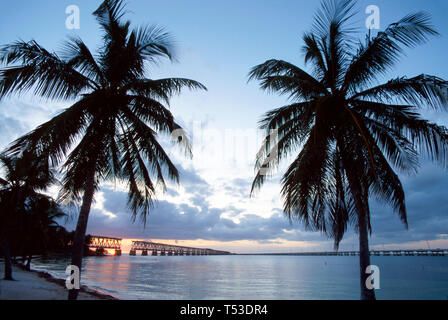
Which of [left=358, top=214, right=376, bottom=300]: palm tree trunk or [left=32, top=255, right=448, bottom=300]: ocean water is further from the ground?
[left=358, top=214, right=376, bottom=300]: palm tree trunk

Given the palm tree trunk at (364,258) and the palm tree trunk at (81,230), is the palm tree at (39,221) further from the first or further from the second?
the palm tree trunk at (364,258)

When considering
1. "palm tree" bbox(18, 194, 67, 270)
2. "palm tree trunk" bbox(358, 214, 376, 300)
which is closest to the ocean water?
"palm tree" bbox(18, 194, 67, 270)

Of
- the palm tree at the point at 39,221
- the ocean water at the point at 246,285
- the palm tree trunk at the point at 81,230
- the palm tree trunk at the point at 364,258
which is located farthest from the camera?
the ocean water at the point at 246,285

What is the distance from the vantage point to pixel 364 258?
7289 millimetres

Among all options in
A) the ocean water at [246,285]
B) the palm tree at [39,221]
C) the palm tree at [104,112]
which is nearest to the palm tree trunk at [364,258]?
the palm tree at [104,112]

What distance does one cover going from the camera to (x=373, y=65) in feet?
25.8

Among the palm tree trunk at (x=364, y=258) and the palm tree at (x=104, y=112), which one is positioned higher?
the palm tree at (x=104, y=112)

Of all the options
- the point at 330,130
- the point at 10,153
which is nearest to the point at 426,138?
the point at 330,130

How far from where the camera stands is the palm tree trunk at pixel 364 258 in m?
7.07

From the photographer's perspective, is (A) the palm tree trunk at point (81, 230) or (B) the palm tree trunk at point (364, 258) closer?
(B) the palm tree trunk at point (364, 258)

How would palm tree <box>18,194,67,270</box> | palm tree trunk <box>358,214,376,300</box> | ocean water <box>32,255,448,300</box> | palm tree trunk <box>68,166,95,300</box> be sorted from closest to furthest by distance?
palm tree trunk <box>358,214,376,300</box>, palm tree trunk <box>68,166,95,300</box>, palm tree <box>18,194,67,270</box>, ocean water <box>32,255,448,300</box>

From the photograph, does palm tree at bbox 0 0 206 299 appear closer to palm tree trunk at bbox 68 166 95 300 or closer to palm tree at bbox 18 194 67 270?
palm tree trunk at bbox 68 166 95 300

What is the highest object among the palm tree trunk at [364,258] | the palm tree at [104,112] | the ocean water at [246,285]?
the palm tree at [104,112]

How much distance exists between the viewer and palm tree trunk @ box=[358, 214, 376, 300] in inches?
279
